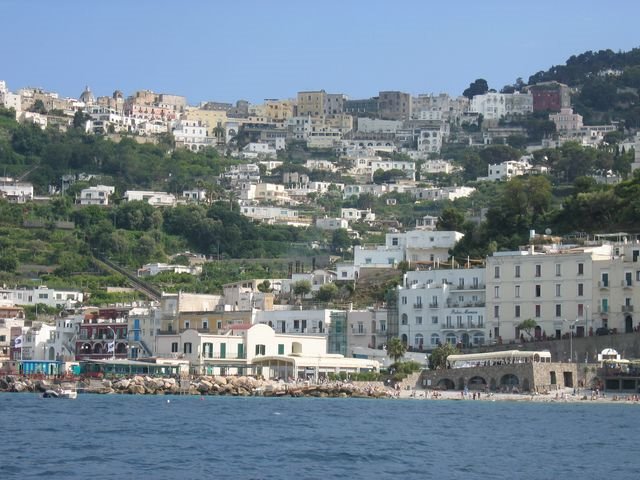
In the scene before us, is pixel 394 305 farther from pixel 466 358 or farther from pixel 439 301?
pixel 466 358

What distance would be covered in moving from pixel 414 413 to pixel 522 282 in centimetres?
1714

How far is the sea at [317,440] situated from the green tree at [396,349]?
7.25m

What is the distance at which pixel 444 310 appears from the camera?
85.8 metres

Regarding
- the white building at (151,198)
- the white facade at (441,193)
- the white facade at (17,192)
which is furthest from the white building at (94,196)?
the white facade at (441,193)

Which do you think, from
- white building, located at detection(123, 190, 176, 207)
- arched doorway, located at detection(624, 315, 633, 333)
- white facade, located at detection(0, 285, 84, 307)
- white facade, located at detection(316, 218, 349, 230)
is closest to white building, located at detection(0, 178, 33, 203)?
white building, located at detection(123, 190, 176, 207)

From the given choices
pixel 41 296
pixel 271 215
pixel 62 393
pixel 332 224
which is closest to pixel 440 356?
pixel 62 393

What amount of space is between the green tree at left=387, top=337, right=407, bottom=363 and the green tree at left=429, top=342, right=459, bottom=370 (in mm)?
1628

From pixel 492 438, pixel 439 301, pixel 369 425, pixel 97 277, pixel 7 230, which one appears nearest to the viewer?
pixel 492 438

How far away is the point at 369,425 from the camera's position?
6103 centimetres

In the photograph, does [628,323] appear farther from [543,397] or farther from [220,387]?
[220,387]

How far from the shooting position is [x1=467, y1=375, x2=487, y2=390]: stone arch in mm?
77625

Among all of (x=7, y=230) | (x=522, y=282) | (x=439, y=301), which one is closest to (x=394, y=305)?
(x=439, y=301)

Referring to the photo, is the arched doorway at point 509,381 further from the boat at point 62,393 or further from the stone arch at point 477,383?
the boat at point 62,393

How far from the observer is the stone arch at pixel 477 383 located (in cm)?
7762
